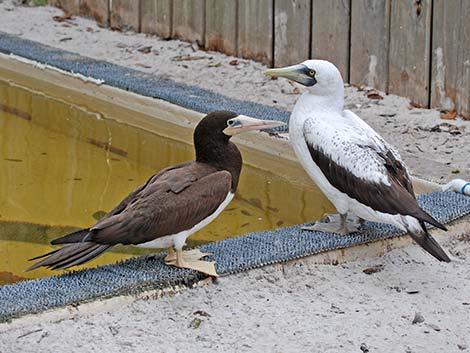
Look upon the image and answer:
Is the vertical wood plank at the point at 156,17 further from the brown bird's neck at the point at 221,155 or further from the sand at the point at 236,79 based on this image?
the brown bird's neck at the point at 221,155

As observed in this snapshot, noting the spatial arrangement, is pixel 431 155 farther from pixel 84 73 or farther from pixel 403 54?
pixel 84 73

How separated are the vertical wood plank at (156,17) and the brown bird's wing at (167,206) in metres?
4.33

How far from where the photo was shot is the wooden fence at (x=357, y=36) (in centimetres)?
653

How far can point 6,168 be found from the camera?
5973mm

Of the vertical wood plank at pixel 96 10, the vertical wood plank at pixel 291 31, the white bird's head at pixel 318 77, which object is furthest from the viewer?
the vertical wood plank at pixel 96 10

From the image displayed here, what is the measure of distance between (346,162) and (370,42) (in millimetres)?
2718

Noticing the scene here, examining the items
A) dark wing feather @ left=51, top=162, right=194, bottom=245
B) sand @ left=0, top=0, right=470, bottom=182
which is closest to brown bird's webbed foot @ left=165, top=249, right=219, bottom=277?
dark wing feather @ left=51, top=162, right=194, bottom=245

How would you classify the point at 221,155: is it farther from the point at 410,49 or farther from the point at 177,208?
the point at 410,49

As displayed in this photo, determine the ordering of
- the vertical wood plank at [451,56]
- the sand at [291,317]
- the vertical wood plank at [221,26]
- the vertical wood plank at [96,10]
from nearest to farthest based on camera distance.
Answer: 1. the sand at [291,317]
2. the vertical wood plank at [451,56]
3. the vertical wood plank at [221,26]
4. the vertical wood plank at [96,10]

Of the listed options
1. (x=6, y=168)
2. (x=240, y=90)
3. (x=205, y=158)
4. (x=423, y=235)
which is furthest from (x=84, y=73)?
(x=423, y=235)

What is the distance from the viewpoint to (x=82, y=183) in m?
5.76

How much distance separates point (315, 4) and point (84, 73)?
158 cm

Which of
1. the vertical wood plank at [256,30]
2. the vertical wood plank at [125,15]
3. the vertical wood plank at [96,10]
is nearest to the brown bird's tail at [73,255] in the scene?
the vertical wood plank at [256,30]

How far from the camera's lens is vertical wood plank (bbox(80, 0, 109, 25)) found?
9.12m
